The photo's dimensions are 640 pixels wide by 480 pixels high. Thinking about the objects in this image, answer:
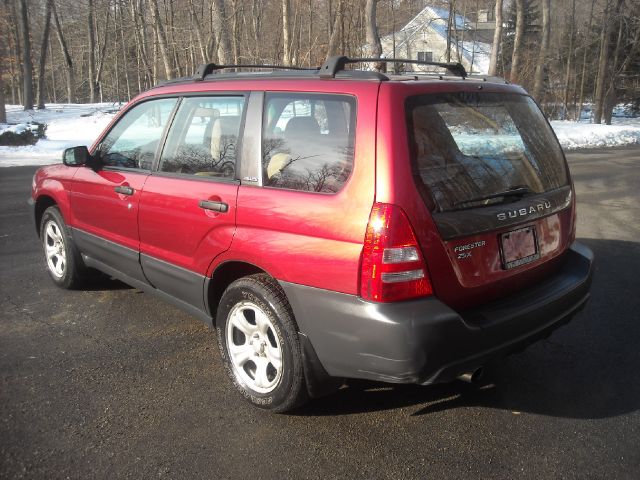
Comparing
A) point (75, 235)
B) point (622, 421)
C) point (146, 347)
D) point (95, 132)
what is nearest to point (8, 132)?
point (95, 132)

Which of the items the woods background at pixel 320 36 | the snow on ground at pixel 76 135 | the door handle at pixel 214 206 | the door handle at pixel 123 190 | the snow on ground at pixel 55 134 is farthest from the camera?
the woods background at pixel 320 36

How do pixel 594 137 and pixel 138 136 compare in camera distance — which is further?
pixel 594 137

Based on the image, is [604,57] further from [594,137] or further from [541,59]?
[594,137]

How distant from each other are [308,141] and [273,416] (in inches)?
57.9

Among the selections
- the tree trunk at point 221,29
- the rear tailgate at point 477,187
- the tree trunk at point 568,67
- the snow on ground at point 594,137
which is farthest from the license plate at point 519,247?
the tree trunk at point 568,67

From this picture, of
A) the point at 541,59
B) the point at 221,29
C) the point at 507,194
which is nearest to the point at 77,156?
the point at 507,194

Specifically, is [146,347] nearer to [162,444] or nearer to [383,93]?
[162,444]

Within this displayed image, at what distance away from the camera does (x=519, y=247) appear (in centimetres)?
287

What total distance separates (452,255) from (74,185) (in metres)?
3.28

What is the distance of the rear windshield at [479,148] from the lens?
2594mm

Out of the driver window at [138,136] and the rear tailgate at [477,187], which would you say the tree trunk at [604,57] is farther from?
the driver window at [138,136]

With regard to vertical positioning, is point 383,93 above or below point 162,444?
above

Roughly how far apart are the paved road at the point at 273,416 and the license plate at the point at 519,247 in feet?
2.74

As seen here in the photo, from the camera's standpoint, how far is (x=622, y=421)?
294 cm
